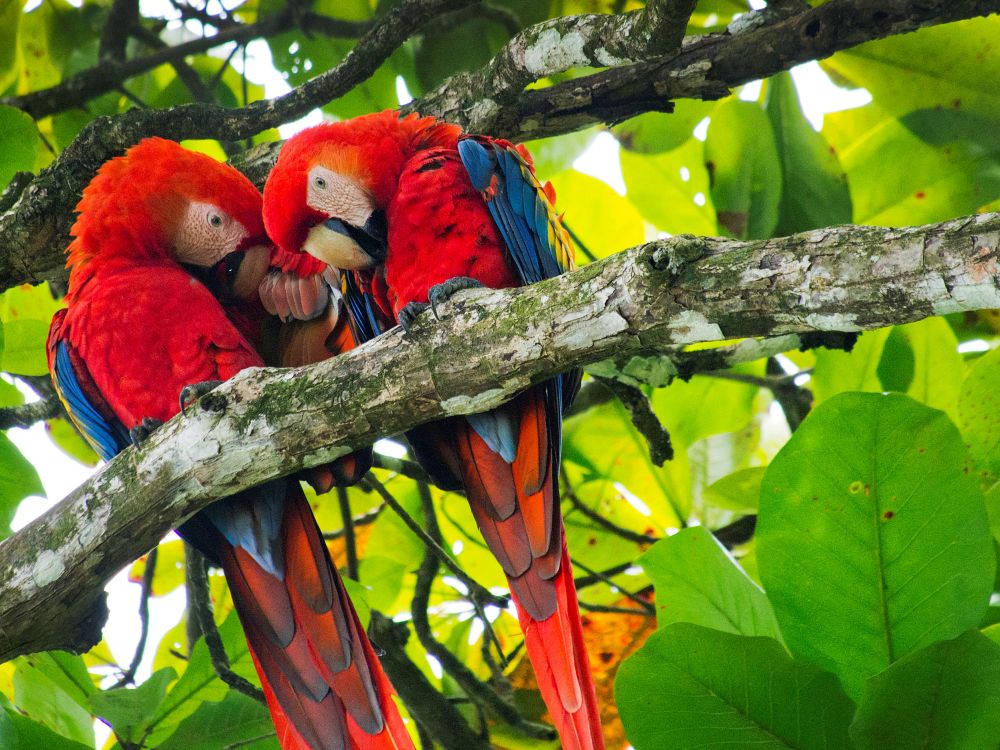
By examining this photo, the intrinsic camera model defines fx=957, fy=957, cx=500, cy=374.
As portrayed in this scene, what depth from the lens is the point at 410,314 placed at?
4.66 ft

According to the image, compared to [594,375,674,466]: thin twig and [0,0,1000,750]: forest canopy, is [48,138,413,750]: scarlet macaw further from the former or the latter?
[594,375,674,466]: thin twig

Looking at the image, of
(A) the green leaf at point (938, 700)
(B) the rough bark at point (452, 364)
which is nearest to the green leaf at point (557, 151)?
(B) the rough bark at point (452, 364)

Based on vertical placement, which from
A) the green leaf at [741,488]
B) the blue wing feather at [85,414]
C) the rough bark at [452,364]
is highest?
the blue wing feather at [85,414]

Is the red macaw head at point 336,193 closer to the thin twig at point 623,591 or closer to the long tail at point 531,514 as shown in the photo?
the long tail at point 531,514

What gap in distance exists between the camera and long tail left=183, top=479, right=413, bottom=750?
1.48 meters

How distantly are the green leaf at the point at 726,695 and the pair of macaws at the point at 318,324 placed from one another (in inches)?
8.0

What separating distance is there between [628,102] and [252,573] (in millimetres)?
1059

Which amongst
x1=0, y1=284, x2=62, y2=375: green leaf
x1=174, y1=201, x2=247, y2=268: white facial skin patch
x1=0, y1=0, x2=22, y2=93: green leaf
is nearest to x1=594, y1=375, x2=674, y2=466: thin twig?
x1=174, y1=201, x2=247, y2=268: white facial skin patch

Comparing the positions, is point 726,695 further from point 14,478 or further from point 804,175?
point 14,478

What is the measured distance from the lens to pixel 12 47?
237 cm

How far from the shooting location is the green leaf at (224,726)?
4.99 feet

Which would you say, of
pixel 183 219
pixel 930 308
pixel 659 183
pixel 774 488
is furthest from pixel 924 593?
pixel 183 219

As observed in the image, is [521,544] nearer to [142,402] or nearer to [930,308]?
[142,402]

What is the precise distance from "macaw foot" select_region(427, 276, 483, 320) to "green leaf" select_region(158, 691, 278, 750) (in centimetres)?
73
